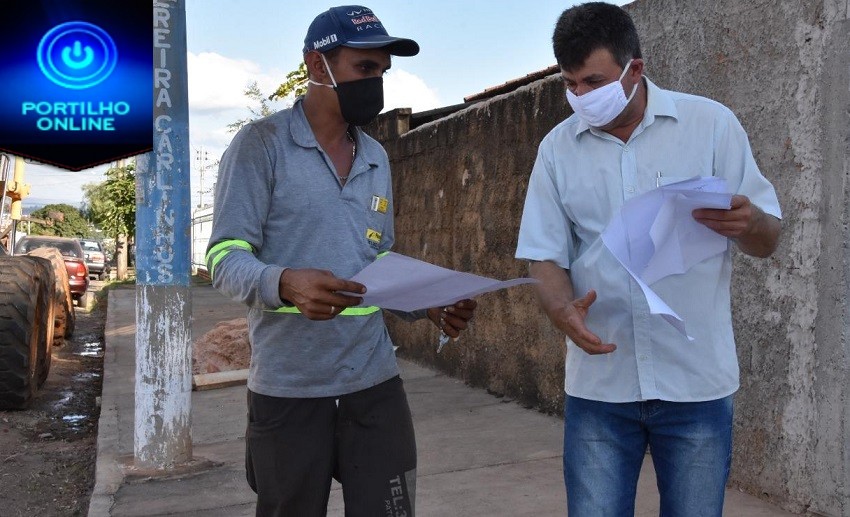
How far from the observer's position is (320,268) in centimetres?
278

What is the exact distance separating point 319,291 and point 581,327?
2.13 feet

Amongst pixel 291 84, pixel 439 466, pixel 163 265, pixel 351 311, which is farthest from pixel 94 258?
pixel 351 311

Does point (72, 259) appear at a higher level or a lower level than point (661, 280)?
higher

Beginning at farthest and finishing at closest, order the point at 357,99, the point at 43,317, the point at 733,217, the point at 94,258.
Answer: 1. the point at 94,258
2. the point at 43,317
3. the point at 357,99
4. the point at 733,217

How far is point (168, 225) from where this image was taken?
5762 mm

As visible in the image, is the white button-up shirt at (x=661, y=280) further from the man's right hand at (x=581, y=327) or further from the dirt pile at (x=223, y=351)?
the dirt pile at (x=223, y=351)

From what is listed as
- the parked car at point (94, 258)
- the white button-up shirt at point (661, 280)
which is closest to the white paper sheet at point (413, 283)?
the white button-up shirt at point (661, 280)

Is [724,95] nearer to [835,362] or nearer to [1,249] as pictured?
[835,362]

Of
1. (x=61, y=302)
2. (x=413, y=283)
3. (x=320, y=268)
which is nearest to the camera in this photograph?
(x=413, y=283)

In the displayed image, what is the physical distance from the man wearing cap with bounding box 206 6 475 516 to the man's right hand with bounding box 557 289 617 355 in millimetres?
487

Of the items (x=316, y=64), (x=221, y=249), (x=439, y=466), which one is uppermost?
(x=316, y=64)

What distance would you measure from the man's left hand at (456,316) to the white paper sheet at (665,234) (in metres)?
0.65

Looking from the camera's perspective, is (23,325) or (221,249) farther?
(23,325)

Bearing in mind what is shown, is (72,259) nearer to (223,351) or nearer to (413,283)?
(223,351)
